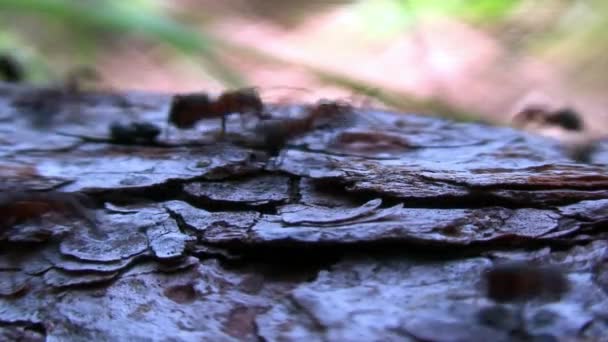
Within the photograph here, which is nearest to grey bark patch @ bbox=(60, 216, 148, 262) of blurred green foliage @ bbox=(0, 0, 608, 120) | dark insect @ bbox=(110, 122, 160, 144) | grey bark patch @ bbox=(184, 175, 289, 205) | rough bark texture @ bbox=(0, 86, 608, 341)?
rough bark texture @ bbox=(0, 86, 608, 341)

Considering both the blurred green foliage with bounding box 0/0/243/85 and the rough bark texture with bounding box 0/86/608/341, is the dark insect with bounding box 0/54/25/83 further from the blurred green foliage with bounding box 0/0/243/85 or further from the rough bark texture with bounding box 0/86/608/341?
the rough bark texture with bounding box 0/86/608/341

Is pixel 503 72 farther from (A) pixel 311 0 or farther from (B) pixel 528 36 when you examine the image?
(A) pixel 311 0

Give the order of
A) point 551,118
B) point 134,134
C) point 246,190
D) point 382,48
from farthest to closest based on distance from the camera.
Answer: point 382,48
point 551,118
point 134,134
point 246,190

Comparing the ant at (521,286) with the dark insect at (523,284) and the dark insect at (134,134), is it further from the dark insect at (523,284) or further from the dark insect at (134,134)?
the dark insect at (134,134)

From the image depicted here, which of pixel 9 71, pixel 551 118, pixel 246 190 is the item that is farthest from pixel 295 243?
pixel 9 71

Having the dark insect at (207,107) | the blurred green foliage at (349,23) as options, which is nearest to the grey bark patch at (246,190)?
the dark insect at (207,107)

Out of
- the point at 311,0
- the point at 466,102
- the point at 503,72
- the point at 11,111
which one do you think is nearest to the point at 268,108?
the point at 11,111

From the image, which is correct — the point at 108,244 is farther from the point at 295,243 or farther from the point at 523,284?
the point at 523,284
